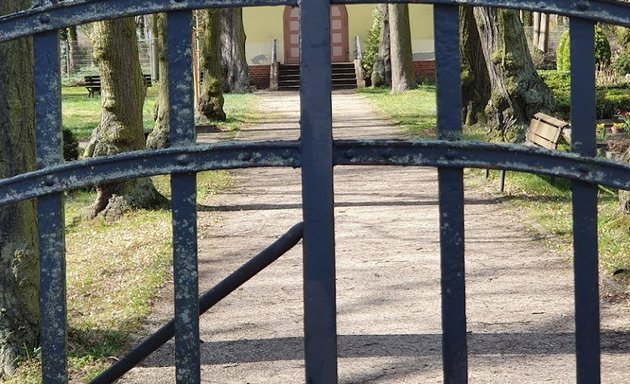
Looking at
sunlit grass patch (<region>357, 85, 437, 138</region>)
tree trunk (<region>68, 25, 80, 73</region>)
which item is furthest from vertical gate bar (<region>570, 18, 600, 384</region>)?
tree trunk (<region>68, 25, 80, 73</region>)

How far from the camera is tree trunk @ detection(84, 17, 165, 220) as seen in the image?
11820mm

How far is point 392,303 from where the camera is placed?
25.6ft

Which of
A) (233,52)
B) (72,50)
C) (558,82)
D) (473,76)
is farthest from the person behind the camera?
(72,50)

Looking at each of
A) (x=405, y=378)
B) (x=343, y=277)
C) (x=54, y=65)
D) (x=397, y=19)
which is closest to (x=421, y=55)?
(x=397, y=19)

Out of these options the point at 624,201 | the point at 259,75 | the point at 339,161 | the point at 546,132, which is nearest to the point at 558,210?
the point at 546,132

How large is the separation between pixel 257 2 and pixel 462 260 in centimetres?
85

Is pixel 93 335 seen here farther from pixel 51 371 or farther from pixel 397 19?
pixel 397 19

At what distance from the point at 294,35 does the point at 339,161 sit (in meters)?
42.7

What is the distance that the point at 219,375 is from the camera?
617 centimetres

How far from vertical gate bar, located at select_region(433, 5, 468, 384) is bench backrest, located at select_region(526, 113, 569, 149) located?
315 inches

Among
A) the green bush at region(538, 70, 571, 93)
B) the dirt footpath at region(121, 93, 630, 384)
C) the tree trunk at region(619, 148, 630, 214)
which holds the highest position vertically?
the green bush at region(538, 70, 571, 93)

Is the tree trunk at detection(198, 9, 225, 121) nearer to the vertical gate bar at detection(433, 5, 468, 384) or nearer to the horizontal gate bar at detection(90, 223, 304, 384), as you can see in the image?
the horizontal gate bar at detection(90, 223, 304, 384)

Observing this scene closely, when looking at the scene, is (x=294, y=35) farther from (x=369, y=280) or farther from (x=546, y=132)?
(x=369, y=280)

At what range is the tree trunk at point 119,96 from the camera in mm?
11820
